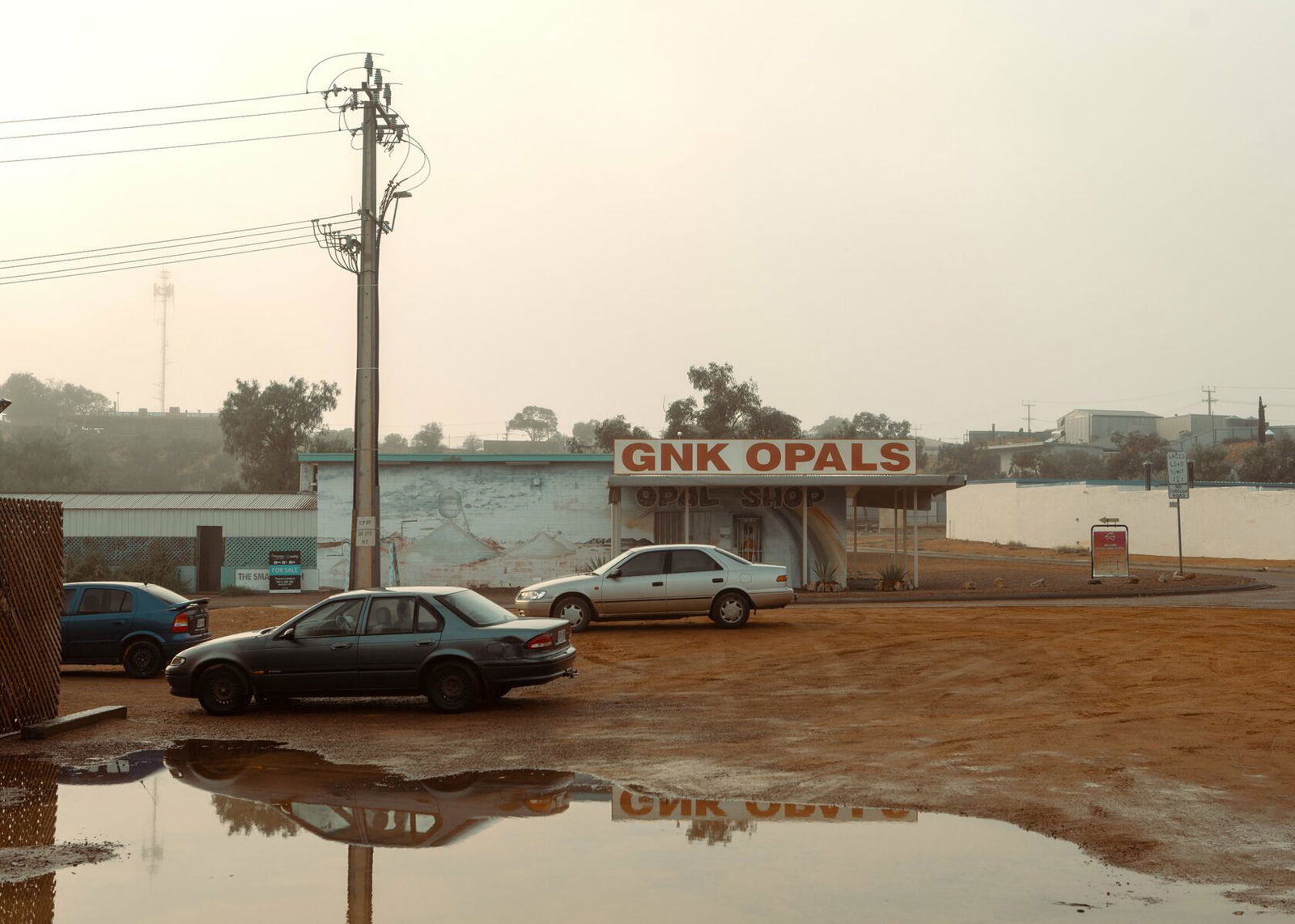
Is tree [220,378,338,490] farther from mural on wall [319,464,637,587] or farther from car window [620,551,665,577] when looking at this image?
car window [620,551,665,577]

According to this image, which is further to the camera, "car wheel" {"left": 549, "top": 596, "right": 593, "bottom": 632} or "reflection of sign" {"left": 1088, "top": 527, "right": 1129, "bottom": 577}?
"reflection of sign" {"left": 1088, "top": 527, "right": 1129, "bottom": 577}

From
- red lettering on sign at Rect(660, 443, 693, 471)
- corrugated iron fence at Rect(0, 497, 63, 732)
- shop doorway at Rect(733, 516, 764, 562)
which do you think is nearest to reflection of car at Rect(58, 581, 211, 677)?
corrugated iron fence at Rect(0, 497, 63, 732)

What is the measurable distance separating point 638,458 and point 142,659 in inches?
762

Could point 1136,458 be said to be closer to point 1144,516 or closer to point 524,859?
point 1144,516

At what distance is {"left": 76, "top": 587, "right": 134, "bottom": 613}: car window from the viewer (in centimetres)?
1966

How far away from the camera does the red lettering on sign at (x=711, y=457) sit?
1453 inches

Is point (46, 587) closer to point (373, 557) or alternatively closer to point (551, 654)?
point (551, 654)

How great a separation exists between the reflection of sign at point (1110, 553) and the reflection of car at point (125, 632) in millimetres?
25820

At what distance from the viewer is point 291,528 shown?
3959cm

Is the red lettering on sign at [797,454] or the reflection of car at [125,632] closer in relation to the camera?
the reflection of car at [125,632]

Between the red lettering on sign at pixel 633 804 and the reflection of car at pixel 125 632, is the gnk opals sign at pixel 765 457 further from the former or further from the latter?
the red lettering on sign at pixel 633 804

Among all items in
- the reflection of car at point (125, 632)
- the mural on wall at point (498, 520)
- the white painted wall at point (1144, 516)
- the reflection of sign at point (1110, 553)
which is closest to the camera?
the reflection of car at point (125, 632)

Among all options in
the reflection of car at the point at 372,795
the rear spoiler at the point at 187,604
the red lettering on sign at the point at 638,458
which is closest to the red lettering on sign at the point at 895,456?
the red lettering on sign at the point at 638,458

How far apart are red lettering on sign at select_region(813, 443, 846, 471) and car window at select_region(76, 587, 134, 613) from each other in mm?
21889
